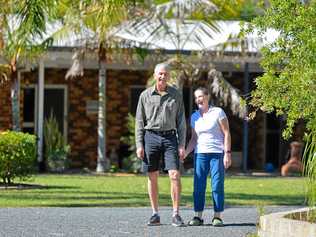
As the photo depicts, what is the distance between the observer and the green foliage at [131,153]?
984 inches

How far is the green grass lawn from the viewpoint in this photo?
1581 centimetres

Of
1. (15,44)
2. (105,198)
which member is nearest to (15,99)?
(15,44)

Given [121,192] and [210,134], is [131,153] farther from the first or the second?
[210,134]

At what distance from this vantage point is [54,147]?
84.6ft

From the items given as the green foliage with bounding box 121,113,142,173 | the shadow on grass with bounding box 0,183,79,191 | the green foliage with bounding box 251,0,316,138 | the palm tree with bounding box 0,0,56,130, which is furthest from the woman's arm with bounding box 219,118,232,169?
the green foliage with bounding box 121,113,142,173

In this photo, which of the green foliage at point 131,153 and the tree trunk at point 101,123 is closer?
the tree trunk at point 101,123

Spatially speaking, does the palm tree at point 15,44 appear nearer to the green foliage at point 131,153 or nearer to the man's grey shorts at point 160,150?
the green foliage at point 131,153

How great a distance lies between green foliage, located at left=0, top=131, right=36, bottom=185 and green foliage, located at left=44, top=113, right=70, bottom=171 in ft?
21.3

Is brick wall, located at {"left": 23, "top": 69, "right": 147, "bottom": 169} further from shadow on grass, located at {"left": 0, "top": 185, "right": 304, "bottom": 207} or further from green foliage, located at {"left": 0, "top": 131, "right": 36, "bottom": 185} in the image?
shadow on grass, located at {"left": 0, "top": 185, "right": 304, "bottom": 207}

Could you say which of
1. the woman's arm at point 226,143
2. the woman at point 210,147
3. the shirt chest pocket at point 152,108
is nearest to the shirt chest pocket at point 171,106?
the shirt chest pocket at point 152,108

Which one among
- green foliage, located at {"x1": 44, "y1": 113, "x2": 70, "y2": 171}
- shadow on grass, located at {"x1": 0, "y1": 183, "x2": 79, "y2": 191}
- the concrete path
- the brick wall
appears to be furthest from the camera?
the brick wall

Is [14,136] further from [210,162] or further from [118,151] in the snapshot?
[118,151]

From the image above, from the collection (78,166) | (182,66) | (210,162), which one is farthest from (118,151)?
(210,162)

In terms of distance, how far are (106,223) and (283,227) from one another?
3.10 metres
